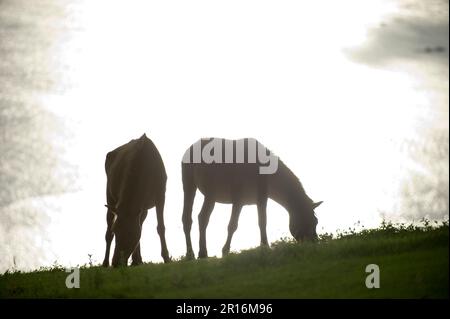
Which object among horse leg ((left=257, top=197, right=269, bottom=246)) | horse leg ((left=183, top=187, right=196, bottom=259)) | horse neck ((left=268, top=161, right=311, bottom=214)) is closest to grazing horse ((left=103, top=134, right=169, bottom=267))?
horse leg ((left=183, top=187, right=196, bottom=259))

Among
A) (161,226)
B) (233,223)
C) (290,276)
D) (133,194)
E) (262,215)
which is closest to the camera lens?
(290,276)

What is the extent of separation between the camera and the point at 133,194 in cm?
1822

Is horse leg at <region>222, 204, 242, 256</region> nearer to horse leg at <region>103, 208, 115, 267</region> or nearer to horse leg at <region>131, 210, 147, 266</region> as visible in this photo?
horse leg at <region>131, 210, 147, 266</region>

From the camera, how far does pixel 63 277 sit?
1769cm

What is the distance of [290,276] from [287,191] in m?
7.68

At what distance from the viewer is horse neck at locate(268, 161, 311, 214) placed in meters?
20.8

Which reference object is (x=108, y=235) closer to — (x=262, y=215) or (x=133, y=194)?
(x=133, y=194)

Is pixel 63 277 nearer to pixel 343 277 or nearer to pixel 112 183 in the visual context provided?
pixel 112 183

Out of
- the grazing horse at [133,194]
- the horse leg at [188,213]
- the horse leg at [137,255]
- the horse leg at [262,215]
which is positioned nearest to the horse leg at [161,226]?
the grazing horse at [133,194]

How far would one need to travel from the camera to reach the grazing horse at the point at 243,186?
20.5 meters

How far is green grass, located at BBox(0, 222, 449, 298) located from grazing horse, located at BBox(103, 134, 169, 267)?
1045mm

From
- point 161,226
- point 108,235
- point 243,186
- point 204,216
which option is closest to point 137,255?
point 161,226
